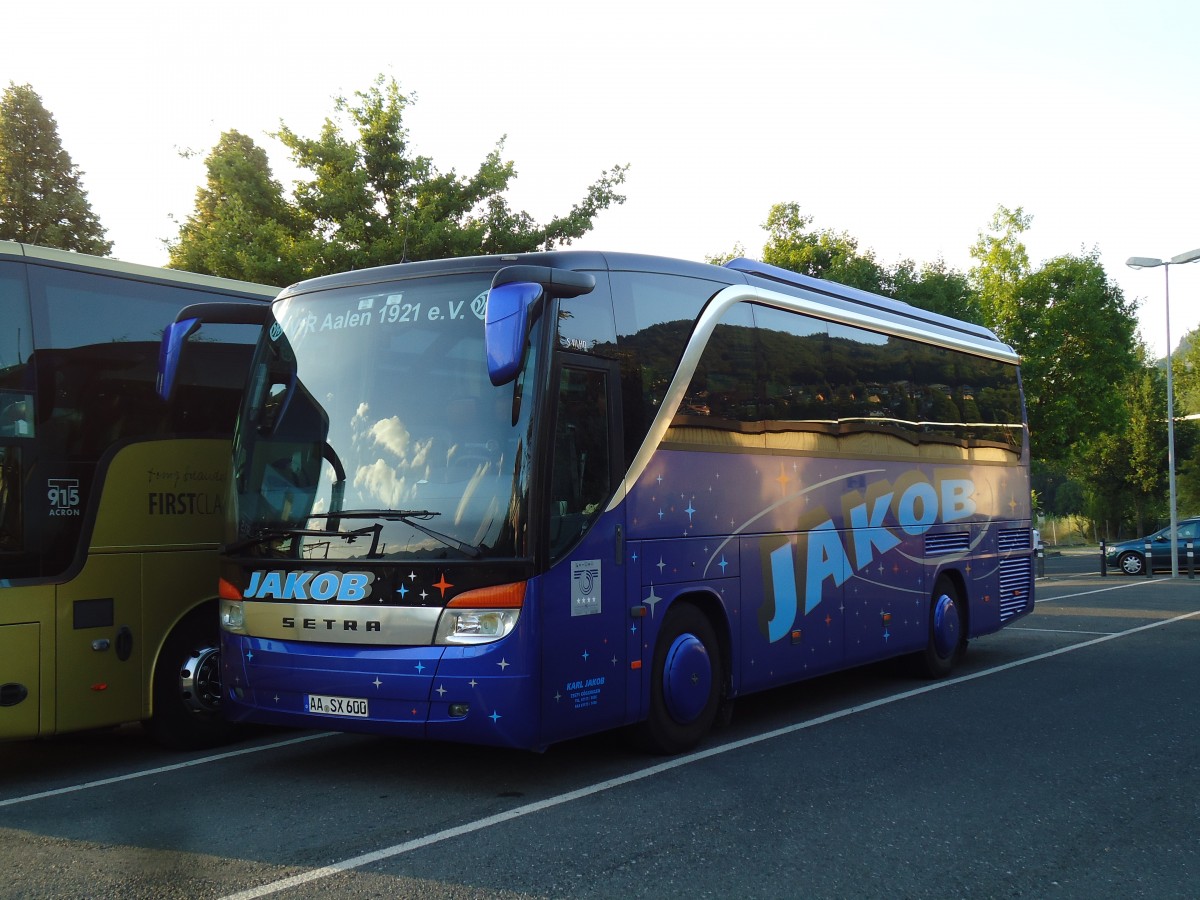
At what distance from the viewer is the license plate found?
6.90m

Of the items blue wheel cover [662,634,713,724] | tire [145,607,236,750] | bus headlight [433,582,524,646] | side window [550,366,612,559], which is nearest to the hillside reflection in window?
side window [550,366,612,559]

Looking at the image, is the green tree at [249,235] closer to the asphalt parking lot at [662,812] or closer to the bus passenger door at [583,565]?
the asphalt parking lot at [662,812]

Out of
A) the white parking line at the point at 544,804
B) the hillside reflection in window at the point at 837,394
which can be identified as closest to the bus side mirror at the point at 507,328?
the hillside reflection in window at the point at 837,394

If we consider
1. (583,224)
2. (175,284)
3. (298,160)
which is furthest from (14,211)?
(175,284)

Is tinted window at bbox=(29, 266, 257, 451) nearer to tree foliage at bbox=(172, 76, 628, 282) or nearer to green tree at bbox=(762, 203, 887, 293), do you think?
tree foliage at bbox=(172, 76, 628, 282)

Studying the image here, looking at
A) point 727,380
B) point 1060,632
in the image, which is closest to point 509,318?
point 727,380

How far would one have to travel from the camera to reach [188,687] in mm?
8461

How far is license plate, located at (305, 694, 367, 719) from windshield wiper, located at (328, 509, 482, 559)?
106 centimetres

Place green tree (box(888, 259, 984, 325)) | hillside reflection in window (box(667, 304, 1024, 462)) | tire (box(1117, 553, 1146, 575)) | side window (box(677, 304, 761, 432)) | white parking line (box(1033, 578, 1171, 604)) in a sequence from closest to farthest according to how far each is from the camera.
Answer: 1. side window (box(677, 304, 761, 432))
2. hillside reflection in window (box(667, 304, 1024, 462))
3. white parking line (box(1033, 578, 1171, 604))
4. tire (box(1117, 553, 1146, 575))
5. green tree (box(888, 259, 984, 325))

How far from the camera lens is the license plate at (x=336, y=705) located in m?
6.90

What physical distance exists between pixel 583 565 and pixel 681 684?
53.2 inches

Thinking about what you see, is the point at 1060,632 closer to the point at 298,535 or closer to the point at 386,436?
the point at 386,436

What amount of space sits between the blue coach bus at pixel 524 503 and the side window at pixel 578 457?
0.05ft

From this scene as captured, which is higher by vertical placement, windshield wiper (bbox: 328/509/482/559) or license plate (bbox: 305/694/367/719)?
windshield wiper (bbox: 328/509/482/559)
